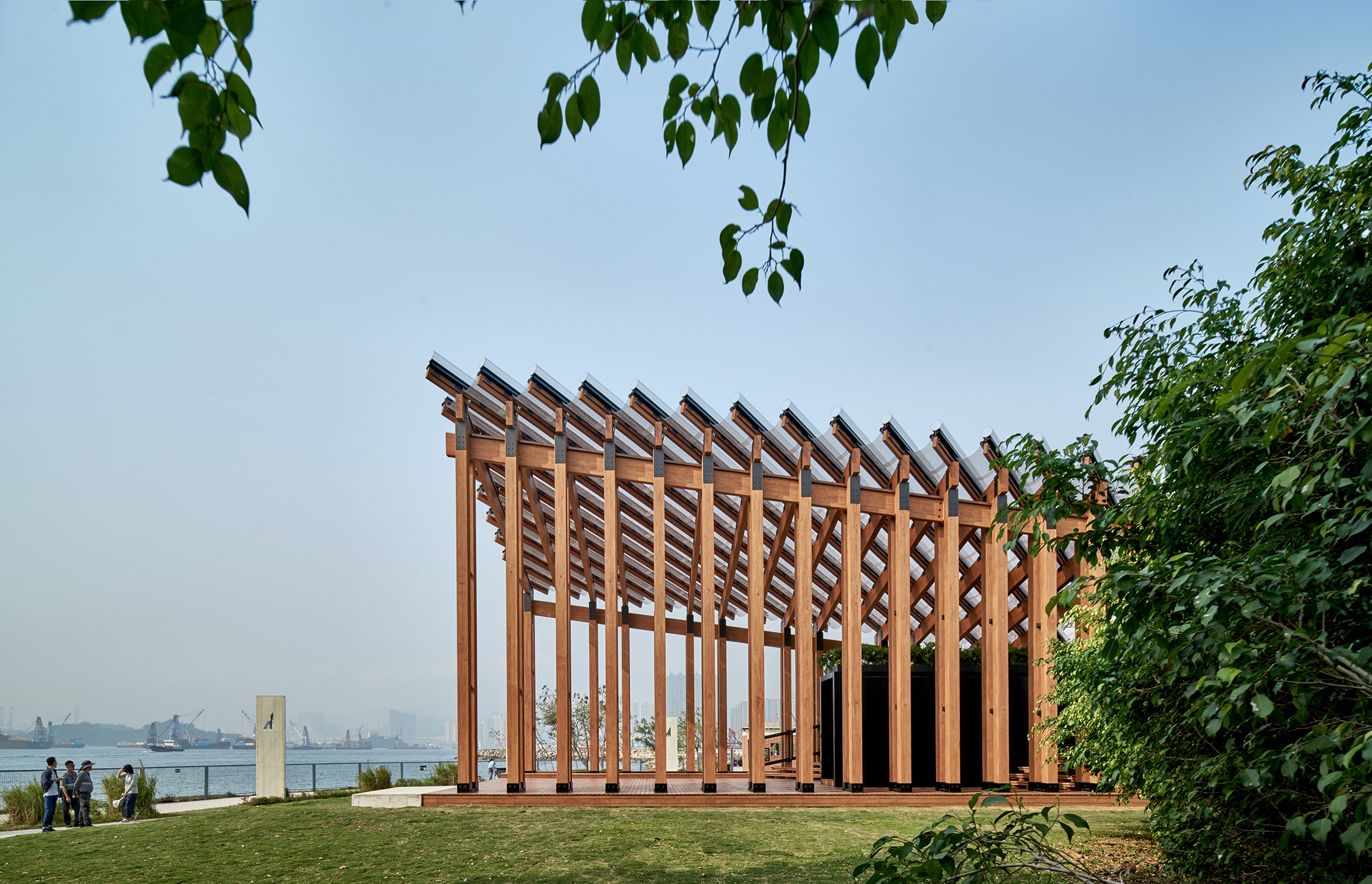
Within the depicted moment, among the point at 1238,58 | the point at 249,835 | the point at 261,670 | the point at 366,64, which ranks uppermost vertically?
the point at 1238,58

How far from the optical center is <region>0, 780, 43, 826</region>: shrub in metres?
15.4

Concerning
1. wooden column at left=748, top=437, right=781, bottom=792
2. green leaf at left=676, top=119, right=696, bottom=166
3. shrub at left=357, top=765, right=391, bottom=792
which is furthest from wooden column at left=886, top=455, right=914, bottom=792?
green leaf at left=676, top=119, right=696, bottom=166

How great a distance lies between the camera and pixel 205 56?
6.05 ft

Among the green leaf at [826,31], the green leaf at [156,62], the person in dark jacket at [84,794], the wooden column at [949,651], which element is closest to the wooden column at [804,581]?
the wooden column at [949,651]

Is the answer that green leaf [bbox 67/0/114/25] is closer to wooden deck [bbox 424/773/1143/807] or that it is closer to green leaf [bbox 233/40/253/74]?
green leaf [bbox 233/40/253/74]

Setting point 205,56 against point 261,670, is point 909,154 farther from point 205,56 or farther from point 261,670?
point 261,670

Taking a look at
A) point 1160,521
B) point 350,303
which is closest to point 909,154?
point 1160,521

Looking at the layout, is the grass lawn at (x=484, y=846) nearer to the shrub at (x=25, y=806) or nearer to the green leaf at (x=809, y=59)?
the shrub at (x=25, y=806)

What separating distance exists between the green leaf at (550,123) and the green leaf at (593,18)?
0.18 metres

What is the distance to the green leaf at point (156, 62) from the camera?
168cm

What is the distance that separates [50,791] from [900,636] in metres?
13.8

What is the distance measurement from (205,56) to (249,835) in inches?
467

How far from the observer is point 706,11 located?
239 cm

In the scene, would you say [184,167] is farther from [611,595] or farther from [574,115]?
[611,595]
